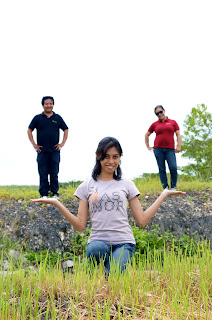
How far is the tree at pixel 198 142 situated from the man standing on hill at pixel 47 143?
9.26 meters

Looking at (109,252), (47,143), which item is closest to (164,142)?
(47,143)

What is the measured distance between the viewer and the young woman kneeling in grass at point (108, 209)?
3.41 m

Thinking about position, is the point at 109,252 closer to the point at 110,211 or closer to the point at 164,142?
the point at 110,211

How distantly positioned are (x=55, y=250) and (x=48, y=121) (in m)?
2.95

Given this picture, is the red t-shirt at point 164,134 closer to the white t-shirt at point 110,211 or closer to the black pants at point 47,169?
the black pants at point 47,169

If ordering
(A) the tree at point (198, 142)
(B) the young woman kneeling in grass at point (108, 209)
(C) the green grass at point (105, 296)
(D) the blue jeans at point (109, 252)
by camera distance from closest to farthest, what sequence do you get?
(C) the green grass at point (105, 296), (D) the blue jeans at point (109, 252), (B) the young woman kneeling in grass at point (108, 209), (A) the tree at point (198, 142)

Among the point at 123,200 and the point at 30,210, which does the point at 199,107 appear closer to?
the point at 30,210

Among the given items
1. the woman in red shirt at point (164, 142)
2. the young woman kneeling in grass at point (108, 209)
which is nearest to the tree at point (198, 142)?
the woman in red shirt at point (164, 142)

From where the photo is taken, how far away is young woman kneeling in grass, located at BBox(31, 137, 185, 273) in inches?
134

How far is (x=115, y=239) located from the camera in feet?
11.2

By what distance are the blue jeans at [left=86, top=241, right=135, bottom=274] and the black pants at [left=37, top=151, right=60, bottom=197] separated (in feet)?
16.0

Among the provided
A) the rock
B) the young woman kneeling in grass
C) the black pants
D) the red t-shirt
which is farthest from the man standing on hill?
the young woman kneeling in grass

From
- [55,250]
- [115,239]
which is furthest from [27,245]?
[115,239]

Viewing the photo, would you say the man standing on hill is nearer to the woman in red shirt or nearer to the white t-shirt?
the woman in red shirt
